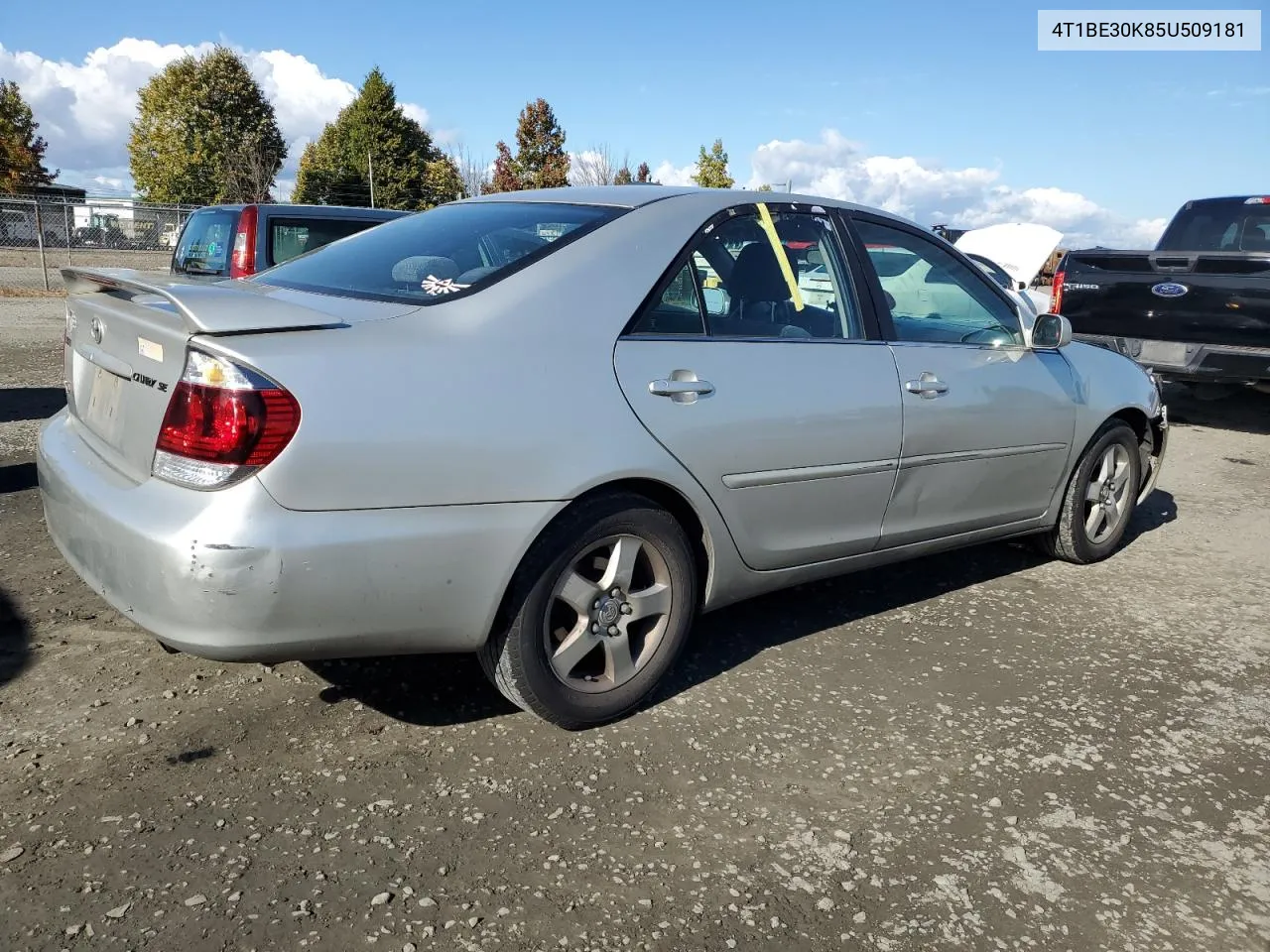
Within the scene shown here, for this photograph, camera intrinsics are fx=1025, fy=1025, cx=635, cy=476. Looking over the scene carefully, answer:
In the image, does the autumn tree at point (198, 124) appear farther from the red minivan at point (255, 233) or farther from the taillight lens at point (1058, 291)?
the taillight lens at point (1058, 291)

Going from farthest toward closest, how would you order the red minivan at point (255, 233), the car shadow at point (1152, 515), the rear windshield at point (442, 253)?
the red minivan at point (255, 233) → the car shadow at point (1152, 515) → the rear windshield at point (442, 253)

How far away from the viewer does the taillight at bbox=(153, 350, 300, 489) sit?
7.66ft

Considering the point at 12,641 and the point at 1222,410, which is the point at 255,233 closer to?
the point at 12,641

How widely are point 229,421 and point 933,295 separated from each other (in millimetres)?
2788

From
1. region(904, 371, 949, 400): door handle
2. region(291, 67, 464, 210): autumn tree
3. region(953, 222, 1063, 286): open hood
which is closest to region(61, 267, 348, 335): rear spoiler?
region(904, 371, 949, 400): door handle

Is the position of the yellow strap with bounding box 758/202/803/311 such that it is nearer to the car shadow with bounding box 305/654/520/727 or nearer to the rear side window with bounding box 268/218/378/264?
the car shadow with bounding box 305/654/520/727

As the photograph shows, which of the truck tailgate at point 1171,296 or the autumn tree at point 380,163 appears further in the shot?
the autumn tree at point 380,163

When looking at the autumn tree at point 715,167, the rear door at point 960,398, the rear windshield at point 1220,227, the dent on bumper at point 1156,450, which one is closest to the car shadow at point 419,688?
the rear door at point 960,398

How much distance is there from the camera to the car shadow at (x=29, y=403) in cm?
709

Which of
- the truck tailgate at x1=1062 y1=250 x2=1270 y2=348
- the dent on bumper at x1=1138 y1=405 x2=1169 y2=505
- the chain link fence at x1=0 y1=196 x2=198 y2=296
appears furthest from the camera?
the chain link fence at x1=0 y1=196 x2=198 y2=296

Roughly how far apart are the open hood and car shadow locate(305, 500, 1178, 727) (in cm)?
1291

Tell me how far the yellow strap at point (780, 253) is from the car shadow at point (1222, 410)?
7162 mm

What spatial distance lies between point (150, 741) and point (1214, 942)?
8.75 feet

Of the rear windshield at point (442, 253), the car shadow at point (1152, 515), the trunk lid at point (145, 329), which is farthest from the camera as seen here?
the car shadow at point (1152, 515)
